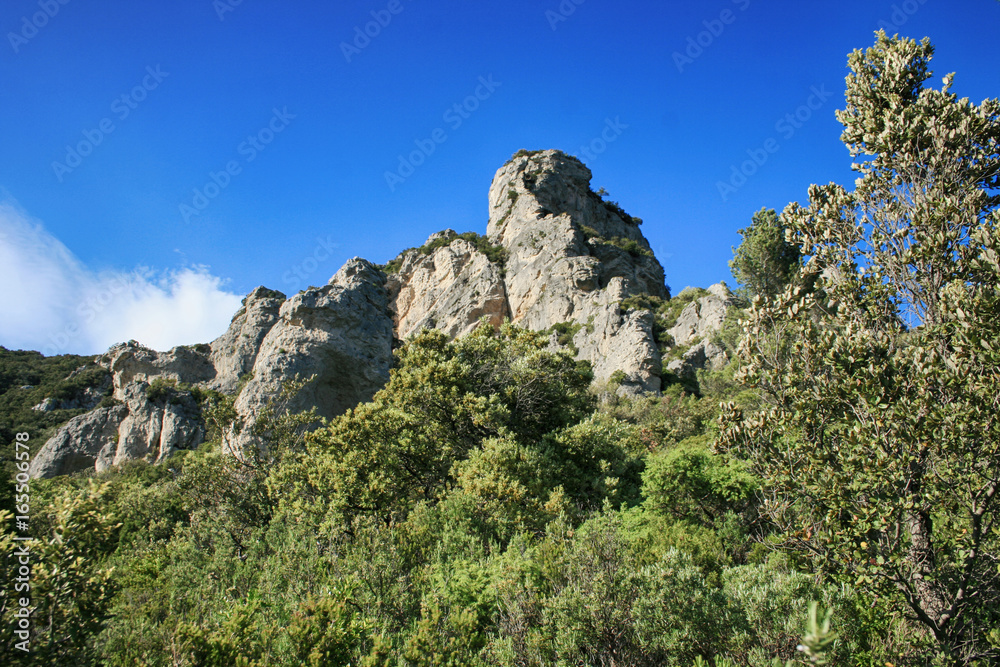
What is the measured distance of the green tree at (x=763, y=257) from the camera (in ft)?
96.0

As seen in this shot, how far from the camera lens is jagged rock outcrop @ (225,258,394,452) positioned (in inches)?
1682

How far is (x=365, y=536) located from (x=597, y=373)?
29466mm

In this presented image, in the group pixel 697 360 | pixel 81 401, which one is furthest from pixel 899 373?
pixel 81 401

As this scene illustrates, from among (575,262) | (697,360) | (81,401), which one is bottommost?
(697,360)

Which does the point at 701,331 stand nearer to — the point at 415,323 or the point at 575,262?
the point at 575,262

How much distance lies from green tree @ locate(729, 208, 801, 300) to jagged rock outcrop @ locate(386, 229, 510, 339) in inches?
1066

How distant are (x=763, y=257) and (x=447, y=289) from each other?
124 feet

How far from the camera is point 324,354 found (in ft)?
147

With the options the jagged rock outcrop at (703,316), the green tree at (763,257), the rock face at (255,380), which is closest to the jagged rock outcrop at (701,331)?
the jagged rock outcrop at (703,316)

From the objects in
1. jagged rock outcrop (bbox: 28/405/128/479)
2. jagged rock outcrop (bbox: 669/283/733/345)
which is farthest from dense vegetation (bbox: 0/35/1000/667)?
jagged rock outcrop (bbox: 28/405/128/479)

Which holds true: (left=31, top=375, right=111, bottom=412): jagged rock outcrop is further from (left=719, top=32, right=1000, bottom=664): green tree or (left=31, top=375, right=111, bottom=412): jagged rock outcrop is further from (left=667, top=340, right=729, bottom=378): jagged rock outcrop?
(left=719, top=32, right=1000, bottom=664): green tree

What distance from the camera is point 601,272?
52312 millimetres

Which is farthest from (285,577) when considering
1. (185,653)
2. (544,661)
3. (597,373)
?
(597,373)

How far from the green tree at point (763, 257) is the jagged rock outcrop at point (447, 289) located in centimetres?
2708
